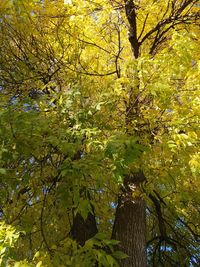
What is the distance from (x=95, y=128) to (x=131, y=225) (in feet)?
7.04

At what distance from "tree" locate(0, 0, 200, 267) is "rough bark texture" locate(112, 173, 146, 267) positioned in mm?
13

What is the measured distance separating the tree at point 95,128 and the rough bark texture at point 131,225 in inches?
0.5

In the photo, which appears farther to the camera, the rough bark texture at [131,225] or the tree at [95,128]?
the rough bark texture at [131,225]

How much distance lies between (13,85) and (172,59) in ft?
8.00

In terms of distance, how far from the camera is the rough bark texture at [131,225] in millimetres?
4750

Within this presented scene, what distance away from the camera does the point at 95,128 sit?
3.30 metres

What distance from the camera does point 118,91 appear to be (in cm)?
394

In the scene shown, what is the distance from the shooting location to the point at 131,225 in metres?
4.98

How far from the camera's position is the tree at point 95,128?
134 inches

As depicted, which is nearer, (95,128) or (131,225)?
(95,128)

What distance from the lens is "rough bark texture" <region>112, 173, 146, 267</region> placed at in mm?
4750

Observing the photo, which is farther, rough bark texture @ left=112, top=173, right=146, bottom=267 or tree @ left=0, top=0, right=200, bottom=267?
rough bark texture @ left=112, top=173, right=146, bottom=267

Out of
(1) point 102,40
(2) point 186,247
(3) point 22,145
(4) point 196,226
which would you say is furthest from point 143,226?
(1) point 102,40

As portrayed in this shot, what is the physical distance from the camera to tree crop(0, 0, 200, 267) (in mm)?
3406
